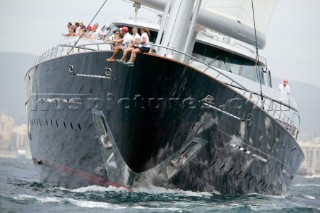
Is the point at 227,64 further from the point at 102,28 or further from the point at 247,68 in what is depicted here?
the point at 102,28

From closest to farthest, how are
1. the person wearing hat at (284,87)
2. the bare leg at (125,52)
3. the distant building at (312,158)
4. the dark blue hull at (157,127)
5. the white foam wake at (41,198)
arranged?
the white foam wake at (41,198) < the bare leg at (125,52) < the dark blue hull at (157,127) < the person wearing hat at (284,87) < the distant building at (312,158)

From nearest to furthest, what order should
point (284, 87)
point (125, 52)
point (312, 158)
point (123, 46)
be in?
point (125, 52)
point (123, 46)
point (284, 87)
point (312, 158)

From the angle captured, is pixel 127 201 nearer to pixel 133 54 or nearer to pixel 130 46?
pixel 133 54

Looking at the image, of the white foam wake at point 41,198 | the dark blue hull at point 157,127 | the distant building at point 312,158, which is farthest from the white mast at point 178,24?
the distant building at point 312,158

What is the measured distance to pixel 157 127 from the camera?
18.1 m

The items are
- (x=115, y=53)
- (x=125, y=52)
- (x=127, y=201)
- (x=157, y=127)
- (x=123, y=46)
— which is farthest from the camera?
(x=123, y=46)

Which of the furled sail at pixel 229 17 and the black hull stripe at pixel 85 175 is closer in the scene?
the black hull stripe at pixel 85 175

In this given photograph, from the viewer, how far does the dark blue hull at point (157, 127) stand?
709 inches

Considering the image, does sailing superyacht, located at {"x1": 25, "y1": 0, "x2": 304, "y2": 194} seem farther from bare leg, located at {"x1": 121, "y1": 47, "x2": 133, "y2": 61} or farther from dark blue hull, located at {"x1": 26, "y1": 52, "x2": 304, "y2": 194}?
bare leg, located at {"x1": 121, "y1": 47, "x2": 133, "y2": 61}

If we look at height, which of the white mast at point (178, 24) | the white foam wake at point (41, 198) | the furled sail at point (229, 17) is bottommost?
the white foam wake at point (41, 198)

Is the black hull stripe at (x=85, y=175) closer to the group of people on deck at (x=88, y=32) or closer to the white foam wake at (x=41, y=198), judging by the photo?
the white foam wake at (x=41, y=198)

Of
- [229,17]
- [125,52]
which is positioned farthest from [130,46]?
[229,17]

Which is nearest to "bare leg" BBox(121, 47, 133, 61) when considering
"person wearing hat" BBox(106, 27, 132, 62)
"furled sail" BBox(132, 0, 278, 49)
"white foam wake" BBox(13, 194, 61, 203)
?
"person wearing hat" BBox(106, 27, 132, 62)

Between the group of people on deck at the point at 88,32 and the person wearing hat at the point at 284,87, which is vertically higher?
the group of people on deck at the point at 88,32
